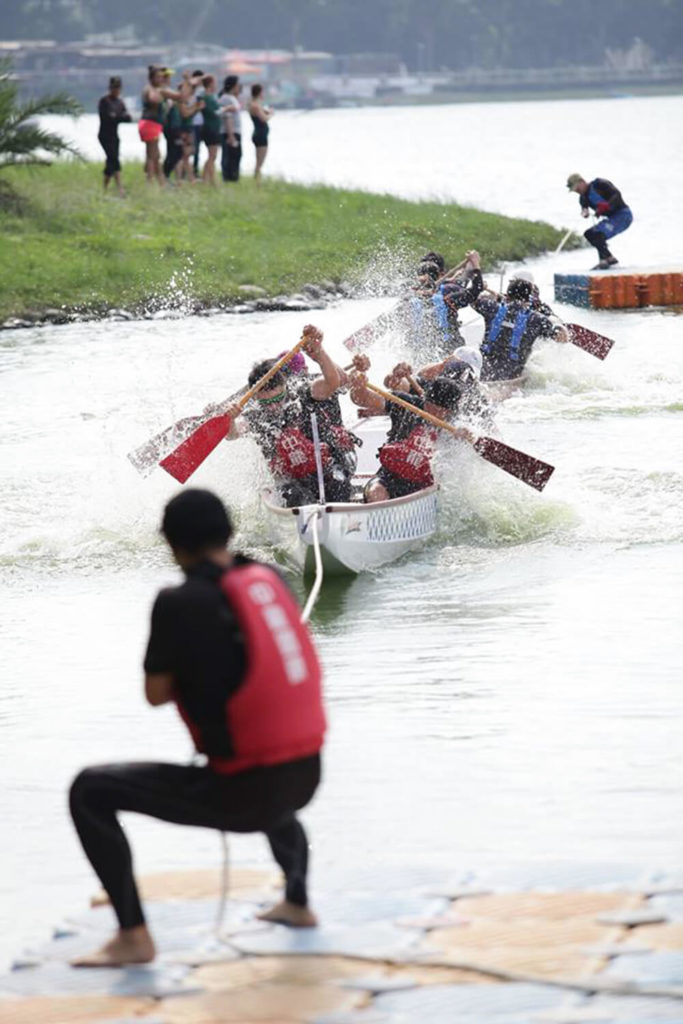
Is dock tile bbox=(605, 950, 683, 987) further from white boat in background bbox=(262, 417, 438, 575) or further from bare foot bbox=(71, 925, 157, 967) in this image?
white boat in background bbox=(262, 417, 438, 575)

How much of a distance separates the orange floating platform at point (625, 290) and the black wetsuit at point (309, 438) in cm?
1664

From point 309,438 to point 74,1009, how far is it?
23.0ft

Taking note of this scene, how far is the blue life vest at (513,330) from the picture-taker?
65.3 ft

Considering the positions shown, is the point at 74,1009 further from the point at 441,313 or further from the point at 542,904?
the point at 441,313

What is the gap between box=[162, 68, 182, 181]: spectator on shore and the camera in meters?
31.8

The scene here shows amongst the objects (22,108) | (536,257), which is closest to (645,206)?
(536,257)

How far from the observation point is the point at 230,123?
3331 centimetres

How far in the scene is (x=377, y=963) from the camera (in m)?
6.52

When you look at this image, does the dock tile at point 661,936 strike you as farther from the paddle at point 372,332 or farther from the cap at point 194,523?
the paddle at point 372,332

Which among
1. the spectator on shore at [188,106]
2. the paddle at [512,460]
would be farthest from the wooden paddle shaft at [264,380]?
the spectator on shore at [188,106]

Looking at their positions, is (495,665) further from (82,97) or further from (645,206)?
(82,97)

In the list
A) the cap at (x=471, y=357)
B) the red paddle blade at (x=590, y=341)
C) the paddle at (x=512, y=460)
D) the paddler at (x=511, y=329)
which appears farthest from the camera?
the red paddle blade at (x=590, y=341)

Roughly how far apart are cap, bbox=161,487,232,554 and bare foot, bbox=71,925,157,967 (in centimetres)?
130

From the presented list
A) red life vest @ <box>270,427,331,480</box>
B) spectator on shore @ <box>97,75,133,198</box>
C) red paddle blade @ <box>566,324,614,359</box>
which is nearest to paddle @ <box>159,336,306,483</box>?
red life vest @ <box>270,427,331,480</box>
